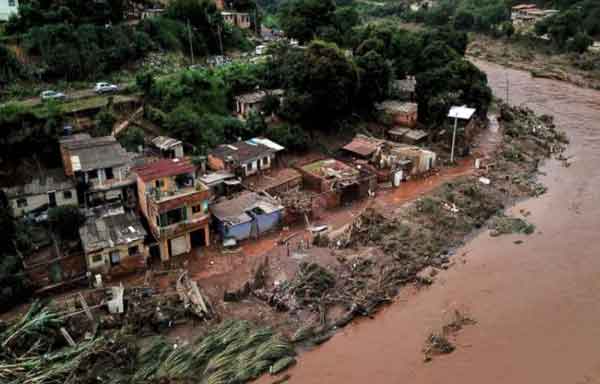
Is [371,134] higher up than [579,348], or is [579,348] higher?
[371,134]

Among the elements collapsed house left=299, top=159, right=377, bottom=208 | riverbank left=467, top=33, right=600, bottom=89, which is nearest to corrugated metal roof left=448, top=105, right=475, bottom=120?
collapsed house left=299, top=159, right=377, bottom=208

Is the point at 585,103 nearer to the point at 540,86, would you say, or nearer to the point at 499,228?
the point at 540,86

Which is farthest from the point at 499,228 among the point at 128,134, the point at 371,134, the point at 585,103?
the point at 585,103

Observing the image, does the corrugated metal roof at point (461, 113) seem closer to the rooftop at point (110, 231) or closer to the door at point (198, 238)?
Answer: the door at point (198, 238)

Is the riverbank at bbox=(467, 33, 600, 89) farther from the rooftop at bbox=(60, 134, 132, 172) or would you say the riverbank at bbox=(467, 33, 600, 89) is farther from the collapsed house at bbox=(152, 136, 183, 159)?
the rooftop at bbox=(60, 134, 132, 172)

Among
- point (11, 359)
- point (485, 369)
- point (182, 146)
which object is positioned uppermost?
point (182, 146)

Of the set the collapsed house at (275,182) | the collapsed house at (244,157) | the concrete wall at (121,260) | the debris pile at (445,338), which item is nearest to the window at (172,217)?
the concrete wall at (121,260)
